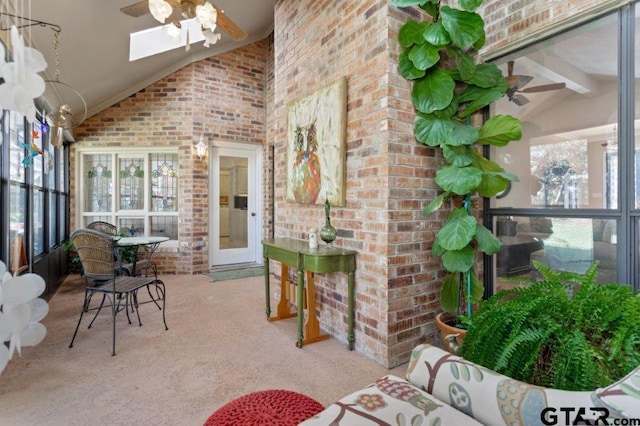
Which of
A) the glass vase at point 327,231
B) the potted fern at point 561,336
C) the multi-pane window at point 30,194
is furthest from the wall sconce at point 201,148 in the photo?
the potted fern at point 561,336

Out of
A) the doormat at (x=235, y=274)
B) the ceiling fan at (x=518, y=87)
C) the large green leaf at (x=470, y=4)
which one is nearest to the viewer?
the large green leaf at (x=470, y=4)

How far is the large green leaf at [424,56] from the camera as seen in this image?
87.7 inches

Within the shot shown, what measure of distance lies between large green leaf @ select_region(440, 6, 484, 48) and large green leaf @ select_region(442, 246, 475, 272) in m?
1.35

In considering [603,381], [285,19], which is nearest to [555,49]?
[603,381]

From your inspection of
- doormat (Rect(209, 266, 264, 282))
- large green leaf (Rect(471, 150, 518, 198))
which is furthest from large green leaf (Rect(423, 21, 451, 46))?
doormat (Rect(209, 266, 264, 282))

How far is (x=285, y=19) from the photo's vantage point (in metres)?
3.68

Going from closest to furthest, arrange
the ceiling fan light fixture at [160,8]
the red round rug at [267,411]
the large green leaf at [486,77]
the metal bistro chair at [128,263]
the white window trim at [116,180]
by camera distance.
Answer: the red round rug at [267,411] → the large green leaf at [486,77] → the ceiling fan light fixture at [160,8] → the metal bistro chair at [128,263] → the white window trim at [116,180]

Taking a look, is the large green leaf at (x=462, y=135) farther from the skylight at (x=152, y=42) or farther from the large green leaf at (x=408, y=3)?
the skylight at (x=152, y=42)

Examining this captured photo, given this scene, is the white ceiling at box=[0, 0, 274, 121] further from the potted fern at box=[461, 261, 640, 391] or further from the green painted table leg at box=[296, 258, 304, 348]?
the potted fern at box=[461, 261, 640, 391]

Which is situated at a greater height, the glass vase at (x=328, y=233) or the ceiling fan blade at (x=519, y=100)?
the ceiling fan blade at (x=519, y=100)

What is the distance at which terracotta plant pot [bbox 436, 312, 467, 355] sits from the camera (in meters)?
1.98

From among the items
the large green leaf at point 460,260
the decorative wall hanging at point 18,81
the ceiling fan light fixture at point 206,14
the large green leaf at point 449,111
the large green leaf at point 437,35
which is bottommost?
the large green leaf at point 460,260

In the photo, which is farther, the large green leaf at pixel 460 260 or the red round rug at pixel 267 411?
the large green leaf at pixel 460 260

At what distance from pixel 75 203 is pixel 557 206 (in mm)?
6448
